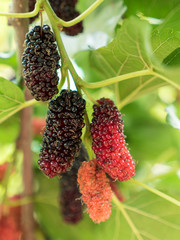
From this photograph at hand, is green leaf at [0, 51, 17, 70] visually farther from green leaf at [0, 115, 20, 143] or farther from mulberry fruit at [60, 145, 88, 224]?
mulberry fruit at [60, 145, 88, 224]

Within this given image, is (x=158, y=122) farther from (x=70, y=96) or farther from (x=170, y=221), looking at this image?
(x=70, y=96)

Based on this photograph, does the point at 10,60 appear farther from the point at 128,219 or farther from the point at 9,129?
the point at 128,219

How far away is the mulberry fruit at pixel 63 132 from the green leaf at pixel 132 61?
135 mm

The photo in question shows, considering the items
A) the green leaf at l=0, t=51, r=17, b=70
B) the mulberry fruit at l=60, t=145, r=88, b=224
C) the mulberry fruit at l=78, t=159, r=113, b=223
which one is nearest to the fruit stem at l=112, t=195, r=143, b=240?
the mulberry fruit at l=60, t=145, r=88, b=224

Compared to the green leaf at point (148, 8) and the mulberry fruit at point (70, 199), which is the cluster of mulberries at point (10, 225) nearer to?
the mulberry fruit at point (70, 199)

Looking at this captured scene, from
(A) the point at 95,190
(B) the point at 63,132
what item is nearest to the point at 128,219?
(A) the point at 95,190

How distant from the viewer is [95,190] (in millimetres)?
668

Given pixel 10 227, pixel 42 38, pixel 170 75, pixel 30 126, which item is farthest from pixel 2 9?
pixel 170 75

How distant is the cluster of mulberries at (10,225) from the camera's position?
1199 mm

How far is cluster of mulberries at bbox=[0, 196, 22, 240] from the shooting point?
1199mm

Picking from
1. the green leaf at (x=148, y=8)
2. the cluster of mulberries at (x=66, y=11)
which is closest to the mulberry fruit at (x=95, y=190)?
the cluster of mulberries at (x=66, y=11)

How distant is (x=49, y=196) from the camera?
131cm

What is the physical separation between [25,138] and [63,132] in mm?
498

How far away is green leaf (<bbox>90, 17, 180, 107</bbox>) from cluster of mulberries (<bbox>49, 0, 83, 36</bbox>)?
90 mm
